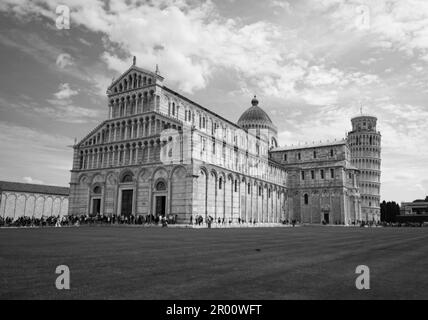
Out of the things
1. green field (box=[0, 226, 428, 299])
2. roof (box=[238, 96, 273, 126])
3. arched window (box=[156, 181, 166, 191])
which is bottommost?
green field (box=[0, 226, 428, 299])

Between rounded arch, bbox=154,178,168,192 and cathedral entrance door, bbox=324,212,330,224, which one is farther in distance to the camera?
cathedral entrance door, bbox=324,212,330,224

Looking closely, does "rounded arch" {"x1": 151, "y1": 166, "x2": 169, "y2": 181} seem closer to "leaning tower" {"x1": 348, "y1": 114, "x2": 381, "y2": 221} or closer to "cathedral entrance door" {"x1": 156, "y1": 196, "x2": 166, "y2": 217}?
"cathedral entrance door" {"x1": 156, "y1": 196, "x2": 166, "y2": 217}

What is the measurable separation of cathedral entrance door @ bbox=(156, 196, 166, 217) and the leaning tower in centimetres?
7537

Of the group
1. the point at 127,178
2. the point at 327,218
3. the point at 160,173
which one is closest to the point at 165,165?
the point at 160,173

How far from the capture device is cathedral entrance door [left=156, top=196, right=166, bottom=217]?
43.4 meters

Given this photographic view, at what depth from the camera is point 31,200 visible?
2517 inches

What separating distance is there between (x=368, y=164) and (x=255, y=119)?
41685 mm

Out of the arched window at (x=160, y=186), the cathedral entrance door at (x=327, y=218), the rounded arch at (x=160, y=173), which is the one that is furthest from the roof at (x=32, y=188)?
the cathedral entrance door at (x=327, y=218)

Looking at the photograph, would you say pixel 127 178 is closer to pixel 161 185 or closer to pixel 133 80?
pixel 161 185

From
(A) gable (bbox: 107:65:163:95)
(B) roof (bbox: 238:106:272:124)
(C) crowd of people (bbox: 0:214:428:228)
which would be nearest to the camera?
(C) crowd of people (bbox: 0:214:428:228)

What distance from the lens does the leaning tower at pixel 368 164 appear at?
101m

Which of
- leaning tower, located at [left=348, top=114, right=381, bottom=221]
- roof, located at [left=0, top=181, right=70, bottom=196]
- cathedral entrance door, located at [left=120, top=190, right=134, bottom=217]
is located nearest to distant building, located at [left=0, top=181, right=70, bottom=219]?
roof, located at [left=0, top=181, right=70, bottom=196]

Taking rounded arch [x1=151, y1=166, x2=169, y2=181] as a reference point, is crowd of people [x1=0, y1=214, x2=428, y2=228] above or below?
below
